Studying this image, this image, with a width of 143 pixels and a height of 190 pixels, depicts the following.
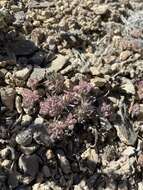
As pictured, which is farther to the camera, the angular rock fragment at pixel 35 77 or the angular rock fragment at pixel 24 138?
the angular rock fragment at pixel 35 77

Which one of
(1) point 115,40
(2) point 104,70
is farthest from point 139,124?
(1) point 115,40

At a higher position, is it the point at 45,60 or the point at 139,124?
the point at 45,60

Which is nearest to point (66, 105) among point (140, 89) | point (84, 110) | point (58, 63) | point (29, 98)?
point (84, 110)

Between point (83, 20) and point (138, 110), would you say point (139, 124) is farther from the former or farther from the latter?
point (83, 20)

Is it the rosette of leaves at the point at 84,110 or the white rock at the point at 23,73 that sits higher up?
the white rock at the point at 23,73

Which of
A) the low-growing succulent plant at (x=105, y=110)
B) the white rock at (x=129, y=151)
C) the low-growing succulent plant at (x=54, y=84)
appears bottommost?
the white rock at (x=129, y=151)

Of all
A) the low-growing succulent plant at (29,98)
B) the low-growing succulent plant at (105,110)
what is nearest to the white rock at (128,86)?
the low-growing succulent plant at (105,110)

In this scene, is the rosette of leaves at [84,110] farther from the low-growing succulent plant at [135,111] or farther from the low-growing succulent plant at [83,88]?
the low-growing succulent plant at [135,111]

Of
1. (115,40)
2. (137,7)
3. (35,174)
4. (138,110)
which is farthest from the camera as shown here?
(137,7)
